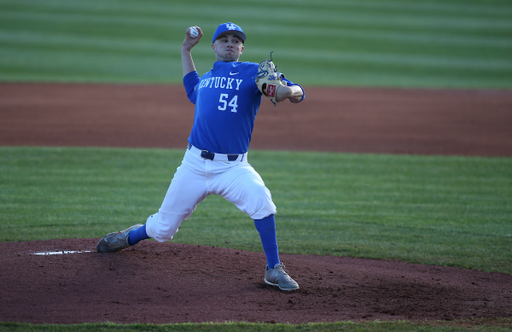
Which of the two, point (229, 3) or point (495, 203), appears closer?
point (495, 203)

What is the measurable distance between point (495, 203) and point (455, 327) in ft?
15.9

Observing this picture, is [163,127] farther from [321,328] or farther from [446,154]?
[321,328]

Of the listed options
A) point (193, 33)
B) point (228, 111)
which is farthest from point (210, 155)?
point (193, 33)

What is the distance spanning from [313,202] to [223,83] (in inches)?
158

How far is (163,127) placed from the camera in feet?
45.4

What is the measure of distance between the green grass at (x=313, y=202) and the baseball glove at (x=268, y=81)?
246 centimetres

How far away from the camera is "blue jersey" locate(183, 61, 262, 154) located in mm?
4477

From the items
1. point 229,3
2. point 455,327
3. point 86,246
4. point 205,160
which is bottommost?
point 86,246

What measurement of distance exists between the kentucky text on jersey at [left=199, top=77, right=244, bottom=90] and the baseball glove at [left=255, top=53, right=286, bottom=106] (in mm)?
282

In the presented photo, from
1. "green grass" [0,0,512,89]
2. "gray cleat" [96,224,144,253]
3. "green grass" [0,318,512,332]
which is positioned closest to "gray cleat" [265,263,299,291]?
"green grass" [0,318,512,332]

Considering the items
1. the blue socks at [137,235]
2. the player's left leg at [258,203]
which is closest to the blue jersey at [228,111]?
the player's left leg at [258,203]

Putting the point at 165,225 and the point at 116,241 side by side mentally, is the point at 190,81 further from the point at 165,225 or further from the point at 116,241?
the point at 116,241

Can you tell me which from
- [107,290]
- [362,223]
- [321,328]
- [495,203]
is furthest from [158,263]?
[495,203]

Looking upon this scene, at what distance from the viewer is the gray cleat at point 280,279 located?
14.7 ft
